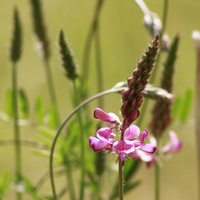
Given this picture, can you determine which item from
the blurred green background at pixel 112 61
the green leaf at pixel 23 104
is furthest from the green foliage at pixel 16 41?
the blurred green background at pixel 112 61

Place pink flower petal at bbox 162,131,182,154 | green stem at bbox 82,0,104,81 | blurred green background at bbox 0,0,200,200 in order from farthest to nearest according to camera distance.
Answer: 1. blurred green background at bbox 0,0,200,200
2. green stem at bbox 82,0,104,81
3. pink flower petal at bbox 162,131,182,154

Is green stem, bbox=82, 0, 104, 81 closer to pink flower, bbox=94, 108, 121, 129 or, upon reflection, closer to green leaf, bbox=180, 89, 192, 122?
green leaf, bbox=180, 89, 192, 122

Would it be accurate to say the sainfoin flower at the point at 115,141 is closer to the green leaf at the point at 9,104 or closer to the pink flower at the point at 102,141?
the pink flower at the point at 102,141

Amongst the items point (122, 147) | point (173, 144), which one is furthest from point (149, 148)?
point (173, 144)

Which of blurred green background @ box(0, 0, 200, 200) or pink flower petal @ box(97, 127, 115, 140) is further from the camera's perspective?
blurred green background @ box(0, 0, 200, 200)

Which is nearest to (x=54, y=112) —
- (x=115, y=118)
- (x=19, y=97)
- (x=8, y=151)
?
(x=19, y=97)

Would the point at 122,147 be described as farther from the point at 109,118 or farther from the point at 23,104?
the point at 23,104

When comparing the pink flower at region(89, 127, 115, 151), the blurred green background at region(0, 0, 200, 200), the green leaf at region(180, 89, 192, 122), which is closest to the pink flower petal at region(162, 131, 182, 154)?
the green leaf at region(180, 89, 192, 122)
